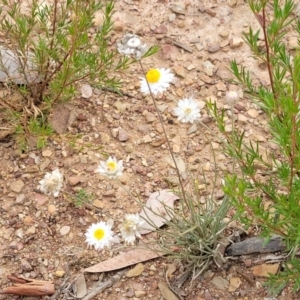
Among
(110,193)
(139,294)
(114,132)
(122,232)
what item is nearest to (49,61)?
(114,132)

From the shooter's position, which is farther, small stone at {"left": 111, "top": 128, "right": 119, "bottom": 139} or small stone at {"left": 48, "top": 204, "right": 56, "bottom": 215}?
small stone at {"left": 111, "top": 128, "right": 119, "bottom": 139}

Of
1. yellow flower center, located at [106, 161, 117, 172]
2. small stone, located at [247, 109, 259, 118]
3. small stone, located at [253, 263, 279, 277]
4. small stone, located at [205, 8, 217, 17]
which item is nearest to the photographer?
yellow flower center, located at [106, 161, 117, 172]

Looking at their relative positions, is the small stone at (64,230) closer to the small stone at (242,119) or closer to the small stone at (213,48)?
the small stone at (242,119)

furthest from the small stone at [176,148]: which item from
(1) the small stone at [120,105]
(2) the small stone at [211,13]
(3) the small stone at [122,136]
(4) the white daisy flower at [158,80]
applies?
(2) the small stone at [211,13]

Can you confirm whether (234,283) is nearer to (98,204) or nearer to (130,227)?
(130,227)

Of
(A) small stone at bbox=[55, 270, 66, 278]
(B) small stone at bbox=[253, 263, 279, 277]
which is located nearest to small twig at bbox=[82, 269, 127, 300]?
(A) small stone at bbox=[55, 270, 66, 278]

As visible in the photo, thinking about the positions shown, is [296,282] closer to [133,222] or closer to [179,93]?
[133,222]

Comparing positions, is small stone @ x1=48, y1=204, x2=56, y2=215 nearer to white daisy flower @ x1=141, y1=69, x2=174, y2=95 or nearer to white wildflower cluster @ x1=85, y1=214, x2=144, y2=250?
white wildflower cluster @ x1=85, y1=214, x2=144, y2=250
